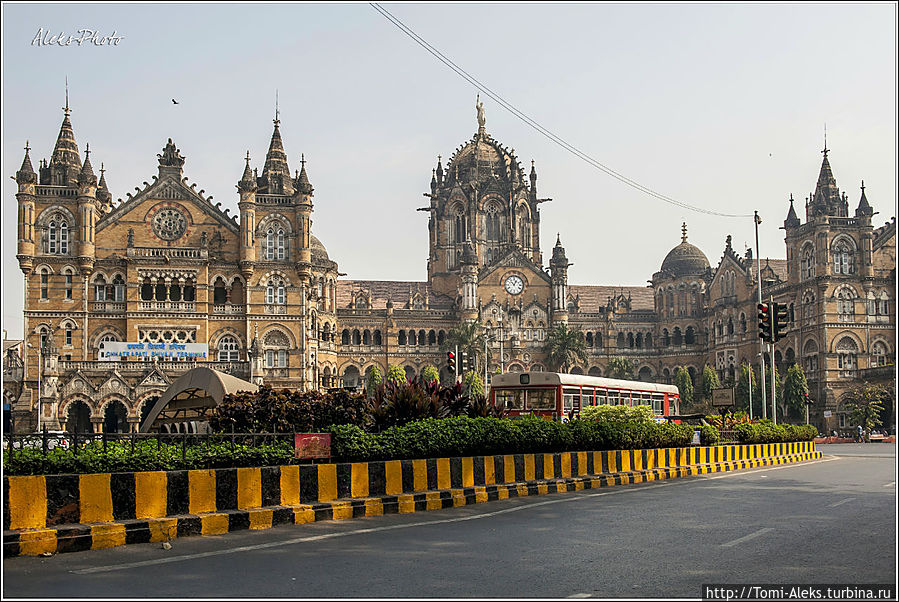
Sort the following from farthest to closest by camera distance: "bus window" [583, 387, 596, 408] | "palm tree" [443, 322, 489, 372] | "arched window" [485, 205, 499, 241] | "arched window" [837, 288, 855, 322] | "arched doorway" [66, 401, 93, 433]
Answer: "arched window" [485, 205, 499, 241]
"palm tree" [443, 322, 489, 372]
"arched window" [837, 288, 855, 322]
"arched doorway" [66, 401, 93, 433]
"bus window" [583, 387, 596, 408]

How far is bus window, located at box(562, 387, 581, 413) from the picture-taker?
1143 inches

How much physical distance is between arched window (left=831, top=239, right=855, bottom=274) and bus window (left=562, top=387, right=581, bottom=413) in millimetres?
46886

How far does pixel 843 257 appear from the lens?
70688 millimetres

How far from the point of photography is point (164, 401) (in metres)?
25.1

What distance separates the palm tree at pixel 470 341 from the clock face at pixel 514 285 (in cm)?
505

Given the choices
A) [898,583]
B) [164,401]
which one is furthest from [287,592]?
[164,401]

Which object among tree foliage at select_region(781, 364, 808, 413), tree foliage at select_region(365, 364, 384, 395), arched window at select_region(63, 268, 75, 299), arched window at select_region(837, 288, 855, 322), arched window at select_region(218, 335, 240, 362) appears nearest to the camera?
arched window at select_region(63, 268, 75, 299)

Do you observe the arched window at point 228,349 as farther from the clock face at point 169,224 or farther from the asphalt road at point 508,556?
the asphalt road at point 508,556

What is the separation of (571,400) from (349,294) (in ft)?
189

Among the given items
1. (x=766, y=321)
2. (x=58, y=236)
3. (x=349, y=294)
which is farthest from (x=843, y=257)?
(x=58, y=236)

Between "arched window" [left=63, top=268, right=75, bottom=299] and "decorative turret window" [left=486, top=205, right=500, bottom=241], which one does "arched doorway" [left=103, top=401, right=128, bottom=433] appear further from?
"decorative turret window" [left=486, top=205, right=500, bottom=241]

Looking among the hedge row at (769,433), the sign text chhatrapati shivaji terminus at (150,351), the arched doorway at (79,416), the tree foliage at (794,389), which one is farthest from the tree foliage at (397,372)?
the hedge row at (769,433)

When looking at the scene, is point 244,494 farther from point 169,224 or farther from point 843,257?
point 843,257

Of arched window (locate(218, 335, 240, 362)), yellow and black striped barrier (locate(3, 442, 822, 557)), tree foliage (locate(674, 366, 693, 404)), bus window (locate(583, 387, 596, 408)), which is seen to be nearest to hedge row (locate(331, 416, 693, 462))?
yellow and black striped barrier (locate(3, 442, 822, 557))
